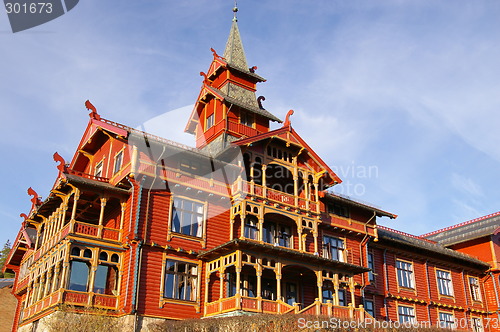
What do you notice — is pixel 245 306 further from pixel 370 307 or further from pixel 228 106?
pixel 228 106

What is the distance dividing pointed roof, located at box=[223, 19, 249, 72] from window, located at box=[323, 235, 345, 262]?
47.3 ft

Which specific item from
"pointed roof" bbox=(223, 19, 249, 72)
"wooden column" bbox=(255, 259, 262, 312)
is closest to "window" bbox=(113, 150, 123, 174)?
"wooden column" bbox=(255, 259, 262, 312)

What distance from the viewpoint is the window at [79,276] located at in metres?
27.2

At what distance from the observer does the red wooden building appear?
2602 centimetres

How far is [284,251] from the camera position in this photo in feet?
90.0

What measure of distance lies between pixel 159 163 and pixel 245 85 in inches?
534

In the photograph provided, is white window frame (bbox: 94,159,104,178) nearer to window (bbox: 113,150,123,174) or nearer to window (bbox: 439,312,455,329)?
window (bbox: 113,150,123,174)

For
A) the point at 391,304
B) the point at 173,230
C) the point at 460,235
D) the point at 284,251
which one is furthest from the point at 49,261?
the point at 460,235

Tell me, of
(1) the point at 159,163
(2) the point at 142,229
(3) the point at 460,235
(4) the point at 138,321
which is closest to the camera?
(4) the point at 138,321

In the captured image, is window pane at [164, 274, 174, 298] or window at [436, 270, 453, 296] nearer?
window pane at [164, 274, 174, 298]

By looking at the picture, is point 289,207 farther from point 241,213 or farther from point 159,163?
point 159,163

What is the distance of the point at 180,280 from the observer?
27156mm

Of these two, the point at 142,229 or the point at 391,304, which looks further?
the point at 391,304

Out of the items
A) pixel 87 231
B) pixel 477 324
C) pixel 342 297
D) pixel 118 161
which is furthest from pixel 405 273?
pixel 87 231
